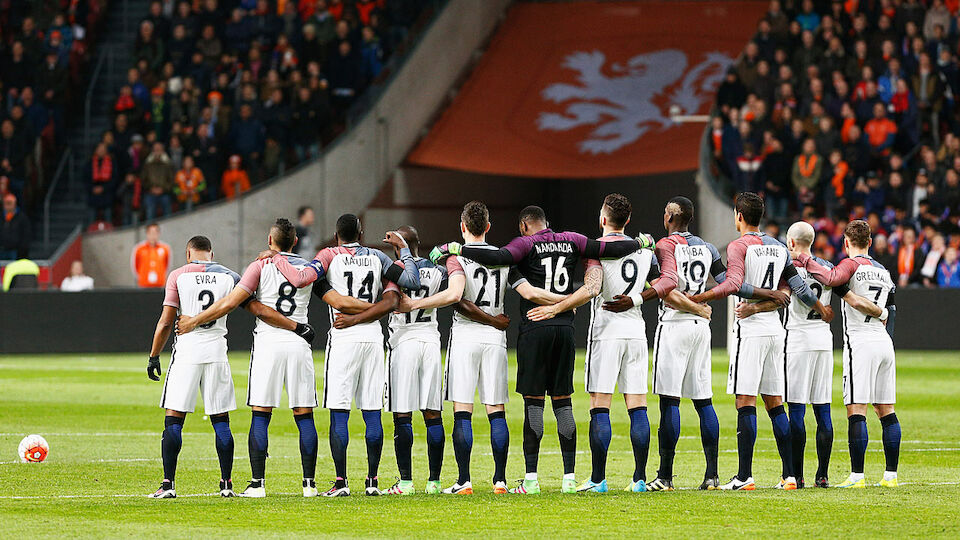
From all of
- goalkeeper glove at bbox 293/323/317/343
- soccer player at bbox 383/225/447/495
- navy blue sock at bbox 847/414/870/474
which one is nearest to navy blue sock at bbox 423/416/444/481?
soccer player at bbox 383/225/447/495

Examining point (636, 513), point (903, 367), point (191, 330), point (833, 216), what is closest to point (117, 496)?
point (191, 330)

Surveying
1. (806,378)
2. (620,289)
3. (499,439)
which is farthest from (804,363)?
(499,439)

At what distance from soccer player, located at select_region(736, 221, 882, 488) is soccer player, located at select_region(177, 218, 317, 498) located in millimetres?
3370

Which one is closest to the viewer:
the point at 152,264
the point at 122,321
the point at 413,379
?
the point at 413,379

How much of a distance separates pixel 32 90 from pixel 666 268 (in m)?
22.7

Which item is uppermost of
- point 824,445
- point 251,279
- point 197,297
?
point 251,279

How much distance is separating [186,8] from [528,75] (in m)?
7.68

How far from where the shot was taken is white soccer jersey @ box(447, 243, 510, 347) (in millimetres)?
10906

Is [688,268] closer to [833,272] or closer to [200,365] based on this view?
[833,272]

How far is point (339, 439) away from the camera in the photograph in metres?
10.9

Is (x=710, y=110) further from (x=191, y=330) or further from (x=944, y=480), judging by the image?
(x=191, y=330)

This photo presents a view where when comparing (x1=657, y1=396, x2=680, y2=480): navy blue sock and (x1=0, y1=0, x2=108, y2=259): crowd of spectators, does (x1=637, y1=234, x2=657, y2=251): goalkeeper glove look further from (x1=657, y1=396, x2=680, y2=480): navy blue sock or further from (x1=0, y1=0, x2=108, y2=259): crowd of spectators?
A: (x1=0, y1=0, x2=108, y2=259): crowd of spectators

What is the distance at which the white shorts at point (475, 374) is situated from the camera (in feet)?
35.7

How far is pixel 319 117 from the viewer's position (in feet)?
104
